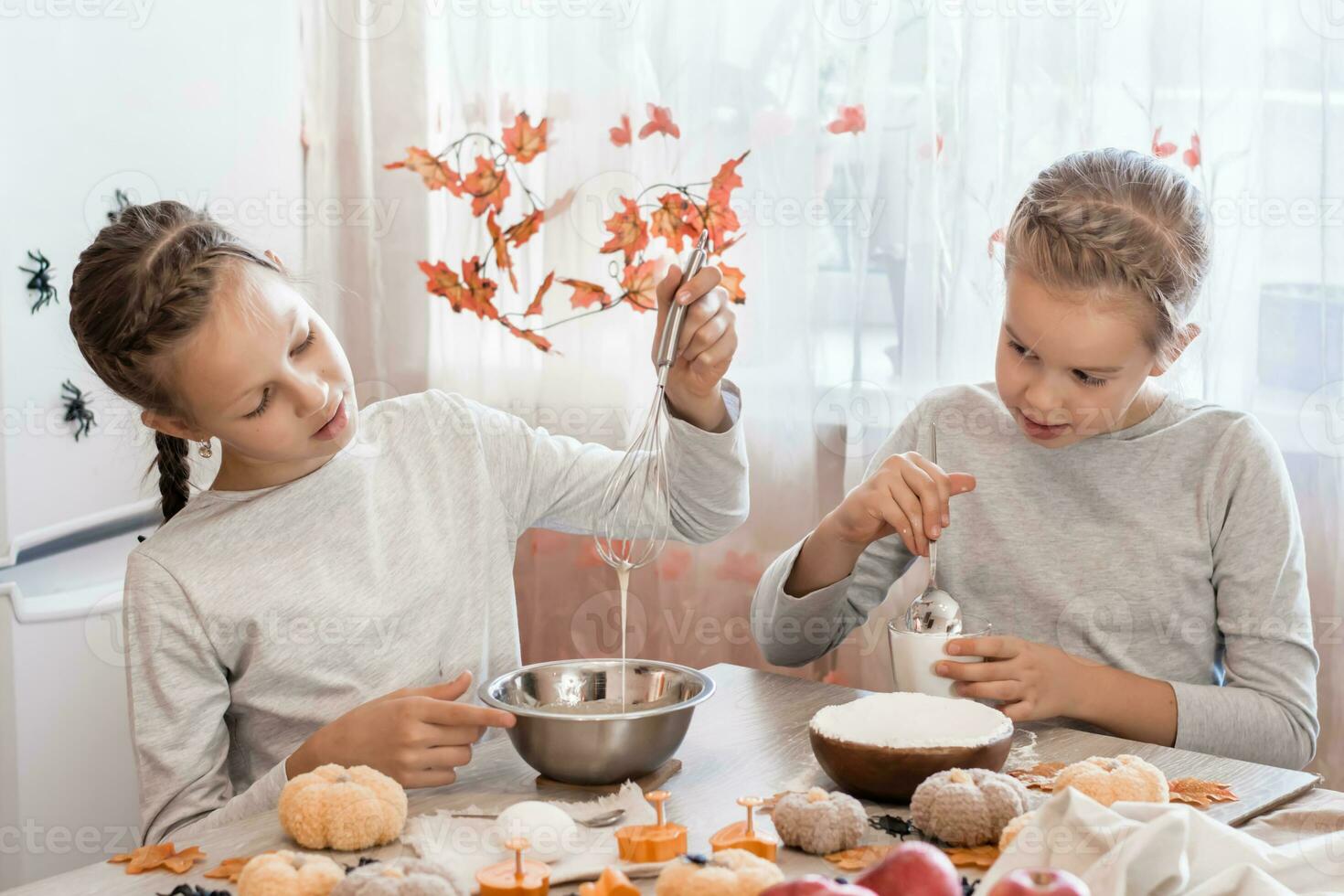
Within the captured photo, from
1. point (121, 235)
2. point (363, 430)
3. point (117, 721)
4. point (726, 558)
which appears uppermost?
point (121, 235)

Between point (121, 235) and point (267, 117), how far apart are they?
113cm

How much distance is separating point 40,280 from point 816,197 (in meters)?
1.17

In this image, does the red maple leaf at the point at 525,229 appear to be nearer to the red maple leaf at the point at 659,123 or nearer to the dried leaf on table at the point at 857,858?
the red maple leaf at the point at 659,123

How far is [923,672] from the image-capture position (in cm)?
115

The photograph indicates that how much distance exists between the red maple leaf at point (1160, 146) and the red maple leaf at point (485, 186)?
1.05 m

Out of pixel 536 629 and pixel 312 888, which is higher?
pixel 312 888

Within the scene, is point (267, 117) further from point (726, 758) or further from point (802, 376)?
point (726, 758)

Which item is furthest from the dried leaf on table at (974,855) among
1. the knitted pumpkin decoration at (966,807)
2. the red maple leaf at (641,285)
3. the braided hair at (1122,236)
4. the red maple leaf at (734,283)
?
the red maple leaf at (641,285)

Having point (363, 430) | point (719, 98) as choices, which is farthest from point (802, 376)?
point (363, 430)

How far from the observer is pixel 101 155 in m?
1.99

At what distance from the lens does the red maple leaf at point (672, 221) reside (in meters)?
2.02

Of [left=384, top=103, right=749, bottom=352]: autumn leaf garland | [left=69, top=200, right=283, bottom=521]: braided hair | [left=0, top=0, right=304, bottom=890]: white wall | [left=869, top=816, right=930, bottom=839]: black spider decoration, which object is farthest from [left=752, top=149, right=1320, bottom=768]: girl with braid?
[left=0, top=0, right=304, bottom=890]: white wall

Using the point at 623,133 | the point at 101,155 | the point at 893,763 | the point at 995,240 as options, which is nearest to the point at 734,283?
the point at 623,133

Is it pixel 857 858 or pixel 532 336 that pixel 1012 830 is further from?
pixel 532 336
